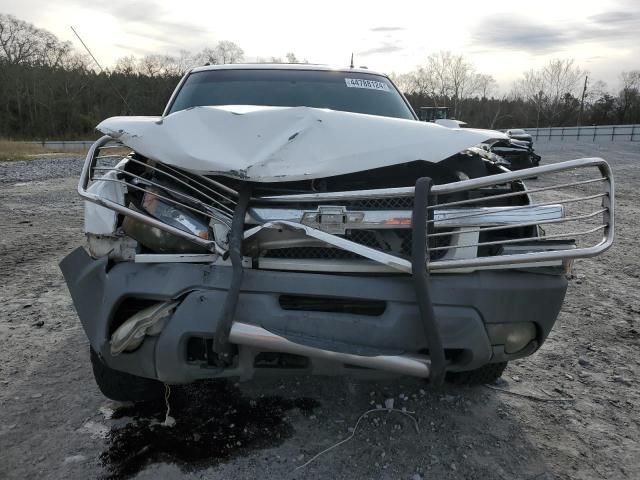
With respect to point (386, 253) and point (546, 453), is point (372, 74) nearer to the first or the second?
point (386, 253)

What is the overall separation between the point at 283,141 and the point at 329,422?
1.47 m

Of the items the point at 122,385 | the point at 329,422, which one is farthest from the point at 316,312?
the point at 122,385

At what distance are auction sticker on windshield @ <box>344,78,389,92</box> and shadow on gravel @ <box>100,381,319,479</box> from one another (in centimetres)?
247

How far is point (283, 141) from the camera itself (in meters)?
2.28

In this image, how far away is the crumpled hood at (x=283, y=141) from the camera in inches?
86.0

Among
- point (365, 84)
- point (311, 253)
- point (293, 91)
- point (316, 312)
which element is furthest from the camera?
point (365, 84)

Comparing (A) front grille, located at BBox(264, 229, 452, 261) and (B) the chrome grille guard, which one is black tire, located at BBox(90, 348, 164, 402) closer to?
(B) the chrome grille guard

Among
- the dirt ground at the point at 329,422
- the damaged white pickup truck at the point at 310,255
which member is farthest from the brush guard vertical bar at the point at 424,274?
the dirt ground at the point at 329,422

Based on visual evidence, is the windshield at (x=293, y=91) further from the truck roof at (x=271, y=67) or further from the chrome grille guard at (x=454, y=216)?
the chrome grille guard at (x=454, y=216)

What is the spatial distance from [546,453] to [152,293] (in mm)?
1970

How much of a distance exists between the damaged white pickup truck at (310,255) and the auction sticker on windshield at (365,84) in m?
1.75

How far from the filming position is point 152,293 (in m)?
2.12

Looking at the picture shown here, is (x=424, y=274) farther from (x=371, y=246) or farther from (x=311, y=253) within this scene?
(x=311, y=253)

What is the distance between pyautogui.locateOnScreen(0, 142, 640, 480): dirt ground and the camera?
231cm
